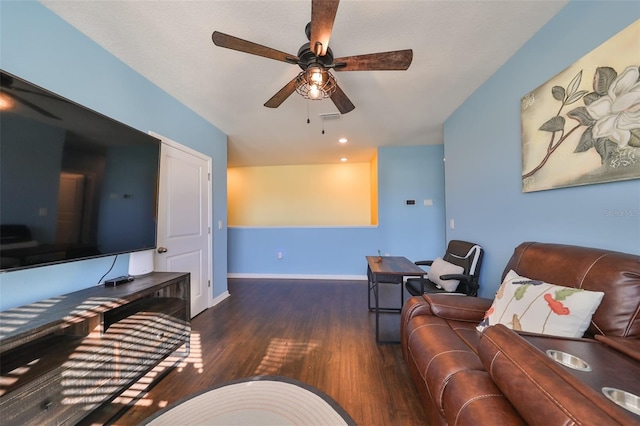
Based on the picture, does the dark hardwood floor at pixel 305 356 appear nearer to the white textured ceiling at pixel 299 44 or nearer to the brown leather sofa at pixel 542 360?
the brown leather sofa at pixel 542 360

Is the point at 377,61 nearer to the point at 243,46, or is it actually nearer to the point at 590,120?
the point at 243,46

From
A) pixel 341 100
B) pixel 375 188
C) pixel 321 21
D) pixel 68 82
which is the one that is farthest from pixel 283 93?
pixel 375 188

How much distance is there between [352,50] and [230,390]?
238 centimetres

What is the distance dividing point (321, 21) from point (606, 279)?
6.04 ft

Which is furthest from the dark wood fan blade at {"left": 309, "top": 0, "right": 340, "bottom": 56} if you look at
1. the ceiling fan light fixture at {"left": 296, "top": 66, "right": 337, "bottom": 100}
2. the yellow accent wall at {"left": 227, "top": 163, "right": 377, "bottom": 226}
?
the yellow accent wall at {"left": 227, "top": 163, "right": 377, "bottom": 226}

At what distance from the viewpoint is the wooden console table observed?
3.29 ft

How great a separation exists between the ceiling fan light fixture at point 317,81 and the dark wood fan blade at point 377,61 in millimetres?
98

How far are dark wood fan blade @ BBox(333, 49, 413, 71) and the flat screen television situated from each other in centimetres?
164

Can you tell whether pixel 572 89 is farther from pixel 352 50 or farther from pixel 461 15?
pixel 352 50

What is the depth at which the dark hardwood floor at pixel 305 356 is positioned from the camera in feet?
4.72

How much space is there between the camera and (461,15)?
147cm

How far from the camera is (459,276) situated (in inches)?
82.7

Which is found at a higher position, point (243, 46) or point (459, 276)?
point (243, 46)

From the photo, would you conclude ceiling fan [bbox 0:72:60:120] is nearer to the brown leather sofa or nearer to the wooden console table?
the wooden console table
